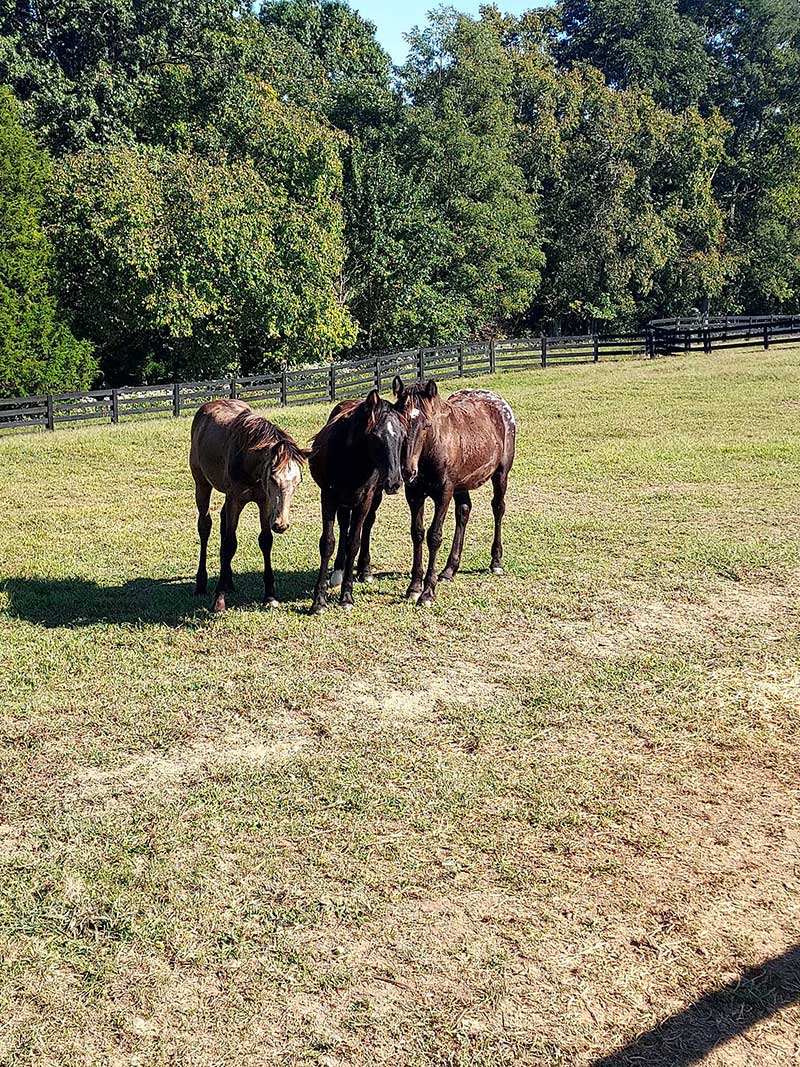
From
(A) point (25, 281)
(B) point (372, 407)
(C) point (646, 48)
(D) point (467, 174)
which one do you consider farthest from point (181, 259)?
→ (C) point (646, 48)

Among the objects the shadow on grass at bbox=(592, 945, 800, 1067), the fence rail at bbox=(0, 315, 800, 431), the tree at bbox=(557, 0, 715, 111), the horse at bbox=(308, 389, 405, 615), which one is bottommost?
the shadow on grass at bbox=(592, 945, 800, 1067)

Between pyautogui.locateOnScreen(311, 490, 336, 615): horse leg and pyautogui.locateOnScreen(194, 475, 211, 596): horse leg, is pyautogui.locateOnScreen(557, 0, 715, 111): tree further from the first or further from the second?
pyautogui.locateOnScreen(311, 490, 336, 615): horse leg

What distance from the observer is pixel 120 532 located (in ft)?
39.9

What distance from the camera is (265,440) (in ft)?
26.8

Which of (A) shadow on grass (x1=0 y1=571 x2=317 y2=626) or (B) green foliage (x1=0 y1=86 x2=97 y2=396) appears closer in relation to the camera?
(A) shadow on grass (x1=0 y1=571 x2=317 y2=626)

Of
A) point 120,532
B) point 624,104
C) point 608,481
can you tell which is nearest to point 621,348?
point 624,104

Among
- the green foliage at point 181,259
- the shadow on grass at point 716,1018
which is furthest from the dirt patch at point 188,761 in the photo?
the green foliage at point 181,259

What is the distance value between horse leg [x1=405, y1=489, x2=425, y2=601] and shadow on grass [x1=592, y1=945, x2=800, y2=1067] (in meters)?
5.38

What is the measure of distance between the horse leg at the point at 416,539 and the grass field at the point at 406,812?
0.59 ft

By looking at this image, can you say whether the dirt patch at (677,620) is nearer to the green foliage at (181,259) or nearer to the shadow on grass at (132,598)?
the shadow on grass at (132,598)

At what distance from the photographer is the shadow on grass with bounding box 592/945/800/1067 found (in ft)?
11.4

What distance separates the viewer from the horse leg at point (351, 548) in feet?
28.4

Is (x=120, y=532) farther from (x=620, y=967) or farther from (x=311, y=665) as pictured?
(x=620, y=967)

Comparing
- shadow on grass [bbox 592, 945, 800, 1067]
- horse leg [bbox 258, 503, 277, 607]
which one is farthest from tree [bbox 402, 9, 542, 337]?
shadow on grass [bbox 592, 945, 800, 1067]
